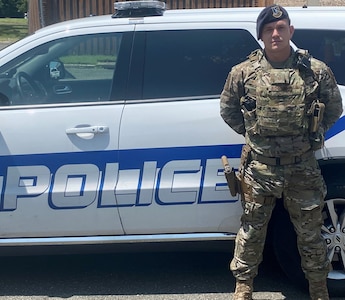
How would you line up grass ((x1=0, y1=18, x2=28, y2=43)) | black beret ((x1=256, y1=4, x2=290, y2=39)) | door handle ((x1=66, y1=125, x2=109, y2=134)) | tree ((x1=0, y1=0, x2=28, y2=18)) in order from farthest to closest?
tree ((x1=0, y1=0, x2=28, y2=18))
grass ((x1=0, y1=18, x2=28, y2=43))
door handle ((x1=66, y1=125, x2=109, y2=134))
black beret ((x1=256, y1=4, x2=290, y2=39))

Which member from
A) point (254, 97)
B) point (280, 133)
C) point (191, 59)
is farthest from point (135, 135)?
point (280, 133)

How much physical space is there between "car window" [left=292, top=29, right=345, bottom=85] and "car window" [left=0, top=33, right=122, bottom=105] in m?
1.18

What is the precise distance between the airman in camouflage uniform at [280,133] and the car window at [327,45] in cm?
41

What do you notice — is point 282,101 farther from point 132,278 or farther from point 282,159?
point 132,278

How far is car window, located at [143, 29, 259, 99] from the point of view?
3.84m

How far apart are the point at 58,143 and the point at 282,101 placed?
1.40 m

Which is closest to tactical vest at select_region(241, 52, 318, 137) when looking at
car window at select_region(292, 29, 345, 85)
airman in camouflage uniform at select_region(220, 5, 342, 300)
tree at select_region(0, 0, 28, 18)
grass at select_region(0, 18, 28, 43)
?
airman in camouflage uniform at select_region(220, 5, 342, 300)

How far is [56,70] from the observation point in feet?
12.9

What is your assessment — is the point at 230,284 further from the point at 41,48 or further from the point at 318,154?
the point at 41,48

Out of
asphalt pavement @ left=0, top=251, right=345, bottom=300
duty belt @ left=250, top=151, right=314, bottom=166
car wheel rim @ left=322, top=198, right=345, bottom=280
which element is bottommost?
asphalt pavement @ left=0, top=251, right=345, bottom=300

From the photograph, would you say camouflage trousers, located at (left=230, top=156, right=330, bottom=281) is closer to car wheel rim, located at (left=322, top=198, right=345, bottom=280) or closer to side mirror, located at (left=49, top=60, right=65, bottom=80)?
car wheel rim, located at (left=322, top=198, right=345, bottom=280)

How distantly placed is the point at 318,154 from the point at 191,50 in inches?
41.2

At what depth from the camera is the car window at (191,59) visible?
3.84 metres

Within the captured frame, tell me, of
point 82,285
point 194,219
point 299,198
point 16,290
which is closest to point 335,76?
point 299,198
